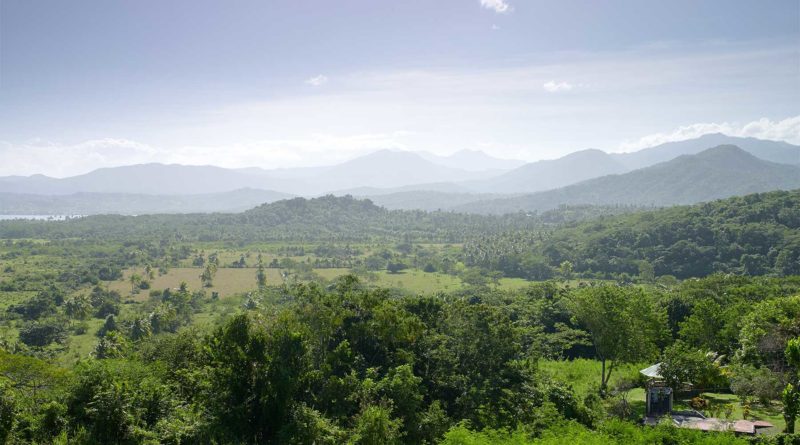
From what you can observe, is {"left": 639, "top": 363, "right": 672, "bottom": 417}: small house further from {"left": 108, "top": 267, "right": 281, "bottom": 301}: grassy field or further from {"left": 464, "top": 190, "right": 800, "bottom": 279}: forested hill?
{"left": 464, "top": 190, "right": 800, "bottom": 279}: forested hill

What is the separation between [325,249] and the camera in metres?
149

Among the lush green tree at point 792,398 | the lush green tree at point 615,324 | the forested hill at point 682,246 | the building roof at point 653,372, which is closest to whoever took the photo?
the lush green tree at point 792,398

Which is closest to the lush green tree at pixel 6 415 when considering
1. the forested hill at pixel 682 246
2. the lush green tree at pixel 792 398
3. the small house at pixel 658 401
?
the small house at pixel 658 401

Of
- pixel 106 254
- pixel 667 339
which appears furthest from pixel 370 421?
pixel 106 254

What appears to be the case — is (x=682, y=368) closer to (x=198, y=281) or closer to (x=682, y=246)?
(x=682, y=246)

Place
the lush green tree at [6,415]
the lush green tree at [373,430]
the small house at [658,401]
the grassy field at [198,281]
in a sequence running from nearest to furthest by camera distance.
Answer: the lush green tree at [6,415]
the lush green tree at [373,430]
the small house at [658,401]
the grassy field at [198,281]

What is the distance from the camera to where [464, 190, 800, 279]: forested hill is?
302 ft

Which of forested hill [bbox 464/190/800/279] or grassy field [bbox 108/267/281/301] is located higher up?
forested hill [bbox 464/190/800/279]

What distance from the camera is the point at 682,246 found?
102m

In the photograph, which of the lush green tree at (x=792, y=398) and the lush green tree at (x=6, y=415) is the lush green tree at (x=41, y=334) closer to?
the lush green tree at (x=6, y=415)

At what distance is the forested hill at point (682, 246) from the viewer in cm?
9219

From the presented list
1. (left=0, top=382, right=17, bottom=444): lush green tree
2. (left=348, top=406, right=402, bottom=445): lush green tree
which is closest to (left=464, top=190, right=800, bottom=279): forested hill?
(left=348, top=406, right=402, bottom=445): lush green tree

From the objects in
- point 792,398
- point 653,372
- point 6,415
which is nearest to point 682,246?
point 653,372

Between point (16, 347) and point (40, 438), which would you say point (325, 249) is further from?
point (40, 438)
